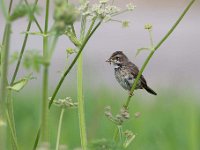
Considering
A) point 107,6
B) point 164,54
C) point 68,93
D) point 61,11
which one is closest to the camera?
point 61,11

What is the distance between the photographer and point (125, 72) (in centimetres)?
540

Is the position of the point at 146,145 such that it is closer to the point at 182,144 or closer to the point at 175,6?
the point at 182,144

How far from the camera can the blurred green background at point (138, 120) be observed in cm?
608

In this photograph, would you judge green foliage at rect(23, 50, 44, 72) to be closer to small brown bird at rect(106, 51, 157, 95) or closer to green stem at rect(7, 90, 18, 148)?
green stem at rect(7, 90, 18, 148)

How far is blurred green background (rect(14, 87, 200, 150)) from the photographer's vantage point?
20.0 ft

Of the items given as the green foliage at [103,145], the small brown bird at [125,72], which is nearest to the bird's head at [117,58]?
the small brown bird at [125,72]

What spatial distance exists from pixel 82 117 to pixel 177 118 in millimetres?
→ 3344

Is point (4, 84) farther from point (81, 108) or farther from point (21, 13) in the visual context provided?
point (81, 108)

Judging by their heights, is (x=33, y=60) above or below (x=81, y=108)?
above

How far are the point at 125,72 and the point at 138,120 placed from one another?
5.09ft

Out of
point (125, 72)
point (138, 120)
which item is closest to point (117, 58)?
point (125, 72)

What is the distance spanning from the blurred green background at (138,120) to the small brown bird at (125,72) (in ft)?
1.09

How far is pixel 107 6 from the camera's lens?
3.54 metres

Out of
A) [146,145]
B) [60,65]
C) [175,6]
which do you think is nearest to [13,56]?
[146,145]
